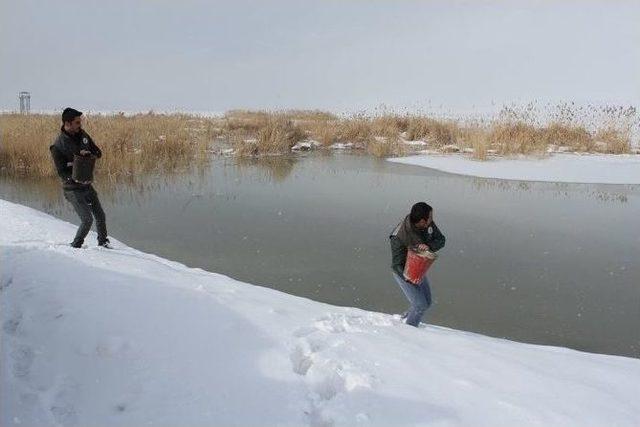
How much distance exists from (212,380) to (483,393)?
1.38 meters

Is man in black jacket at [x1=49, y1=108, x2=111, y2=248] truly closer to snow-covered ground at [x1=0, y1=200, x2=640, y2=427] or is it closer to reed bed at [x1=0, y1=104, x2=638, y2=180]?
snow-covered ground at [x1=0, y1=200, x2=640, y2=427]

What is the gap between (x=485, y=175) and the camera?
1109cm

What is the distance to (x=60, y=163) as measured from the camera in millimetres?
4969

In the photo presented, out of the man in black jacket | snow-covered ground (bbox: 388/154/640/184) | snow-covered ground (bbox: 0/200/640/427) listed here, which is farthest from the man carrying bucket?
snow-covered ground (bbox: 388/154/640/184)

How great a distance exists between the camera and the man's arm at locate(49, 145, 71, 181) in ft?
16.2

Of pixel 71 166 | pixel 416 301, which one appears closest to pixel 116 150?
pixel 71 166

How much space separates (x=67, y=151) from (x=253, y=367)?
331cm

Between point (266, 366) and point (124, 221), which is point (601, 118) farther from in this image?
point (266, 366)

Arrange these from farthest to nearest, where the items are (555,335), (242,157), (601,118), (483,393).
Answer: (601,118), (242,157), (555,335), (483,393)

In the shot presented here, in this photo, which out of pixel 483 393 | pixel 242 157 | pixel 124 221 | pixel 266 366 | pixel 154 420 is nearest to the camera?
pixel 154 420

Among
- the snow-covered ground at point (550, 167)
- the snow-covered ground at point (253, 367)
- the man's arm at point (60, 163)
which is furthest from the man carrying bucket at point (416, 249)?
the snow-covered ground at point (550, 167)

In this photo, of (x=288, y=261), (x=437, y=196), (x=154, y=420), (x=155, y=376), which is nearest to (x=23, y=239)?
(x=288, y=261)

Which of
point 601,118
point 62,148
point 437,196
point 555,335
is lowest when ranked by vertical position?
point 555,335

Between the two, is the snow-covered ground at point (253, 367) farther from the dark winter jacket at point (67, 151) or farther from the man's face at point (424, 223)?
the dark winter jacket at point (67, 151)
